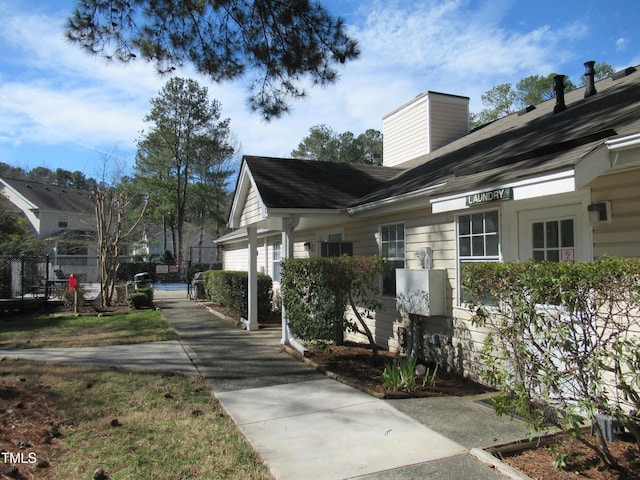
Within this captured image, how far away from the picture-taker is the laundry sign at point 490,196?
4.70 m

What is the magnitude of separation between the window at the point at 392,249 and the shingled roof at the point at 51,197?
33.0 m

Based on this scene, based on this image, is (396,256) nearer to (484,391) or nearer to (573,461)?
(484,391)

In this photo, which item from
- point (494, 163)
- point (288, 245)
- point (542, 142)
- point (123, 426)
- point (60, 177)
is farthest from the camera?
point (60, 177)

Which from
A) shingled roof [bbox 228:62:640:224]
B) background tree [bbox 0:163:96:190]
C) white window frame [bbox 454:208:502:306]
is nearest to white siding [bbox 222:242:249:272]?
shingled roof [bbox 228:62:640:224]

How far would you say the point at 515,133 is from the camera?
25.4 ft

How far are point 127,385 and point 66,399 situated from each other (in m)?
0.79

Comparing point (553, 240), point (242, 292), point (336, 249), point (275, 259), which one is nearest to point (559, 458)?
point (553, 240)

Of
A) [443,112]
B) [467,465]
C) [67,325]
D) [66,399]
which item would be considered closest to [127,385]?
[66,399]

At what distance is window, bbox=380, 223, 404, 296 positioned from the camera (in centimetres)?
789

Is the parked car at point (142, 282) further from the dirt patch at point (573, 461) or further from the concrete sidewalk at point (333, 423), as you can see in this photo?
the dirt patch at point (573, 461)

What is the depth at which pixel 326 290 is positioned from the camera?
714cm

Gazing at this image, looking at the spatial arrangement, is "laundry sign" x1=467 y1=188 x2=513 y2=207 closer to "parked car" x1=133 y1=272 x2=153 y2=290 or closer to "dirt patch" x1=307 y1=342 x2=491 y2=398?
"dirt patch" x1=307 y1=342 x2=491 y2=398

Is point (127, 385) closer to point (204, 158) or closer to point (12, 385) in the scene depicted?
point (12, 385)

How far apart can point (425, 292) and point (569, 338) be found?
3284 mm
